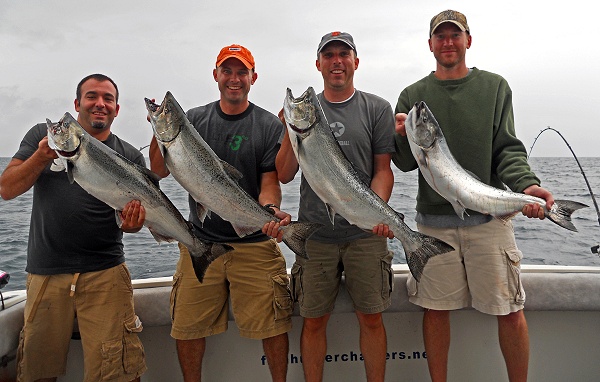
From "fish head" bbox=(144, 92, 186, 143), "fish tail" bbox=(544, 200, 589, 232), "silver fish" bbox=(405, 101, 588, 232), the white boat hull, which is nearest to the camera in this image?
"fish head" bbox=(144, 92, 186, 143)

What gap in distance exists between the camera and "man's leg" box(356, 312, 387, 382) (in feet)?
11.4

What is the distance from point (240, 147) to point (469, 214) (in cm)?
186

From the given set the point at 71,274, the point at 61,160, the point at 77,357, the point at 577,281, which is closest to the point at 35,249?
the point at 71,274

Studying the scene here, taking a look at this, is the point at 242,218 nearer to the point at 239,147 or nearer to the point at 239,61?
the point at 239,147

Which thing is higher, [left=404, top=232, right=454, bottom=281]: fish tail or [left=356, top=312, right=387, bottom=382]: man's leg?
[left=404, top=232, right=454, bottom=281]: fish tail

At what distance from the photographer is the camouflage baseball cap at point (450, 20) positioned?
3.47m

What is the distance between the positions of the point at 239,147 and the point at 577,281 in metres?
3.12

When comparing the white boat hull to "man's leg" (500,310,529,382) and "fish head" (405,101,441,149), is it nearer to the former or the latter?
"man's leg" (500,310,529,382)

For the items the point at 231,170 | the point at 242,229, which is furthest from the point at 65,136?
the point at 242,229

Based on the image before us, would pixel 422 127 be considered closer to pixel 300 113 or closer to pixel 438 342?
pixel 300 113

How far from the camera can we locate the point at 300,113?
3029mm

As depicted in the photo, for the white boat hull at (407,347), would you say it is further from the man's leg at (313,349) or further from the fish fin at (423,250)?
the fish fin at (423,250)

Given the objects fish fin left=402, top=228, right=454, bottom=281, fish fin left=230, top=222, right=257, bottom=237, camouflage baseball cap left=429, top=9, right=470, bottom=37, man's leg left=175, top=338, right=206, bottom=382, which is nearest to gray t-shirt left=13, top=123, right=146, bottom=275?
man's leg left=175, top=338, right=206, bottom=382

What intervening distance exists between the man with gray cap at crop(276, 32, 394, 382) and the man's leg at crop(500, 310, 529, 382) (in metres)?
0.90
